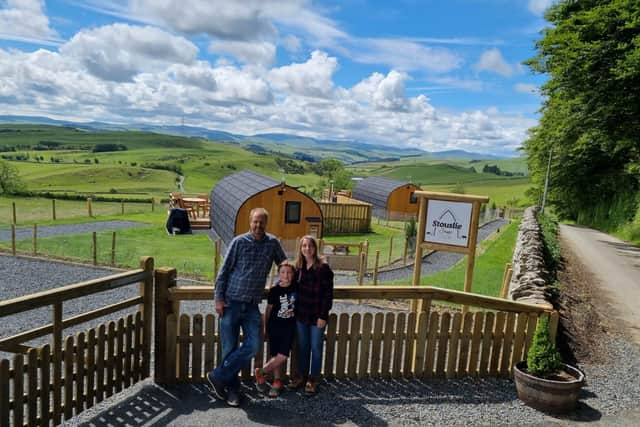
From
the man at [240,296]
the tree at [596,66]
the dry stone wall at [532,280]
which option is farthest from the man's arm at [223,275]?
the tree at [596,66]

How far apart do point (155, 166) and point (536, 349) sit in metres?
127

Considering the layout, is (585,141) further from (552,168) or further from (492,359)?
(492,359)

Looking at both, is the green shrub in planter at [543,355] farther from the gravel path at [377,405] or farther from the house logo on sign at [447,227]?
the house logo on sign at [447,227]

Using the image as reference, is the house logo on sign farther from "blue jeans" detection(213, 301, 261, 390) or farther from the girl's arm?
"blue jeans" detection(213, 301, 261, 390)

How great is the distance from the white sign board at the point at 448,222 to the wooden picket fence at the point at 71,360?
441cm

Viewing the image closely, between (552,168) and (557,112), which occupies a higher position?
(557,112)

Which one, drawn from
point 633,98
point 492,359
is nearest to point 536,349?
point 492,359

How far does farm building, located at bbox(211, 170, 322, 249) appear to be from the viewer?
76.1ft

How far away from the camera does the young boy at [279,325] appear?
5.68 m

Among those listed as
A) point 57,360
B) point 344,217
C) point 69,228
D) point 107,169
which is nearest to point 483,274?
point 57,360

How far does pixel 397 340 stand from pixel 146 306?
3.37 meters

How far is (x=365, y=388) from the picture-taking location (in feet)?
20.2

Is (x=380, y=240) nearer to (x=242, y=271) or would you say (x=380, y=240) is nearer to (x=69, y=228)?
(x=69, y=228)

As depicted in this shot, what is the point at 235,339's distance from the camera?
564cm
